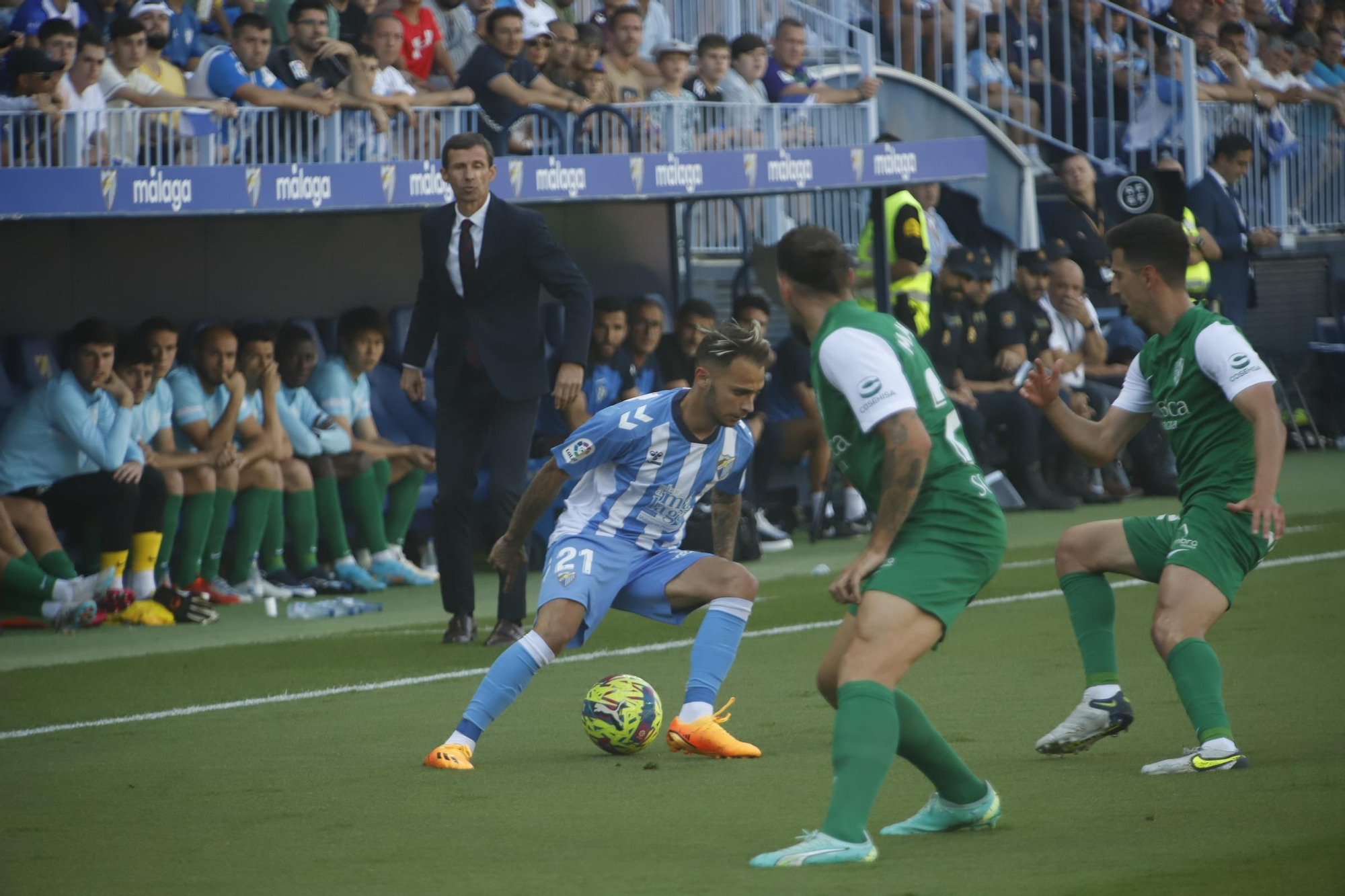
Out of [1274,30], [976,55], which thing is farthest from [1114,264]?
[1274,30]

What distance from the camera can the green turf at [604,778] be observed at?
471 cm

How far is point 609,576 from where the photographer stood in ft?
21.9

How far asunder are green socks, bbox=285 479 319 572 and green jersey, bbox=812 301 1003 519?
23.4ft

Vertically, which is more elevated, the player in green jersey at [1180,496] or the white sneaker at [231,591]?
the player in green jersey at [1180,496]

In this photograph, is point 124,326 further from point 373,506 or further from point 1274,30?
point 1274,30

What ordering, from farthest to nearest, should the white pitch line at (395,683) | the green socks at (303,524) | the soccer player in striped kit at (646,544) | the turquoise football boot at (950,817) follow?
the green socks at (303,524) → the white pitch line at (395,683) → the soccer player in striped kit at (646,544) → the turquoise football boot at (950,817)

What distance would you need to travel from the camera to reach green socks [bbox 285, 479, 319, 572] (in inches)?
463

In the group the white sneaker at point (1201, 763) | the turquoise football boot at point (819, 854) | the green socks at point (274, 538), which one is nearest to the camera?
the turquoise football boot at point (819, 854)

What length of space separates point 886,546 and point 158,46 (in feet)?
28.8

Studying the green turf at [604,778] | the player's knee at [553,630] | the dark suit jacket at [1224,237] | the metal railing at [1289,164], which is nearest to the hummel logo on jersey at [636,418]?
the player's knee at [553,630]

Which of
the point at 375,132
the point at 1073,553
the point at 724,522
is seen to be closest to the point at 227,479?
the point at 375,132

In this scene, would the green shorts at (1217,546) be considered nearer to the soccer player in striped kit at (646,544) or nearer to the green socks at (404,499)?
the soccer player in striped kit at (646,544)

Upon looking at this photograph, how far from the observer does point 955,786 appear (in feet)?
16.4

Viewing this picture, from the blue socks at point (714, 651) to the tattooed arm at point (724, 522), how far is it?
25 cm
